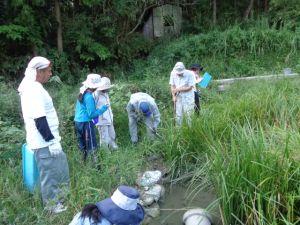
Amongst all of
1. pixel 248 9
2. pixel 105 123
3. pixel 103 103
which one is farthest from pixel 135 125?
pixel 248 9

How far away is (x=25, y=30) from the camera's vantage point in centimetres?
1051

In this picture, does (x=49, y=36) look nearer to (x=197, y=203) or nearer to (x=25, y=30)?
(x=25, y=30)

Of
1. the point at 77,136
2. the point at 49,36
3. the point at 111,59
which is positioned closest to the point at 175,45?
the point at 111,59

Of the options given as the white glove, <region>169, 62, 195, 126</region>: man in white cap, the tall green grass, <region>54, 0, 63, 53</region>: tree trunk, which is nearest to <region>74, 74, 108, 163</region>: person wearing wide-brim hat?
the white glove

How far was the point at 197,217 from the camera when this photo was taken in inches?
157

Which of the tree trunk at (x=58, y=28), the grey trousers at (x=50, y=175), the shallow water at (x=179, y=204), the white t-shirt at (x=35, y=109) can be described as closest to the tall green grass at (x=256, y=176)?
the shallow water at (x=179, y=204)

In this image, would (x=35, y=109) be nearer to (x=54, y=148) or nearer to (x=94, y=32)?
(x=54, y=148)

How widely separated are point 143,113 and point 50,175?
7.08 feet

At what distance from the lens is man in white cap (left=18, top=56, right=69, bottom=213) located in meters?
3.96

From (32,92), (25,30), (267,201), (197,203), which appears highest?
(25,30)

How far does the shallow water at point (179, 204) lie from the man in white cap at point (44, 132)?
3.30ft

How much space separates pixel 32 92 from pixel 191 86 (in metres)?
3.27

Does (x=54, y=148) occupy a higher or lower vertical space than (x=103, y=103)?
lower

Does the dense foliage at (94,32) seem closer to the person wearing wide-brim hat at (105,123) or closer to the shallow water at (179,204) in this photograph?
the person wearing wide-brim hat at (105,123)
